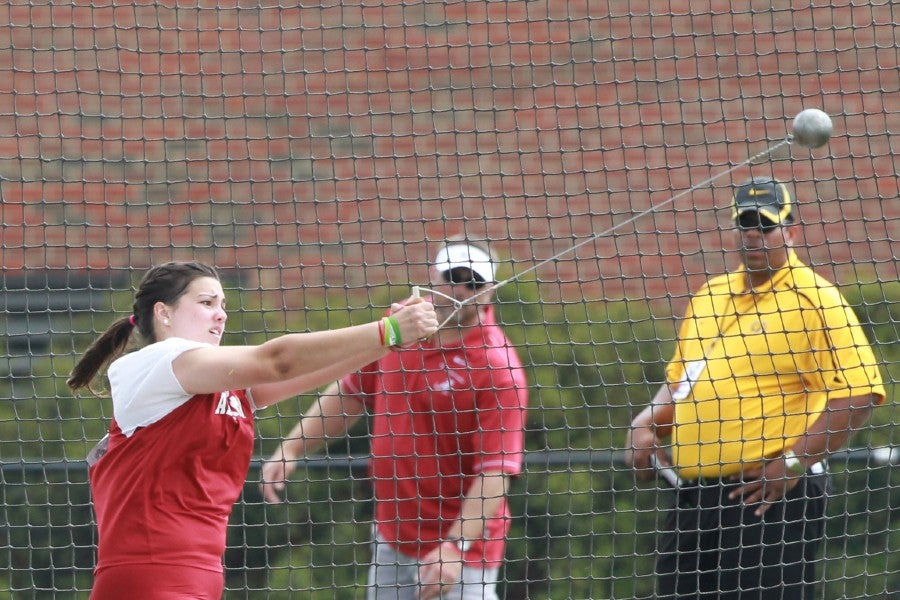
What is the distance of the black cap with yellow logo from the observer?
401 centimetres

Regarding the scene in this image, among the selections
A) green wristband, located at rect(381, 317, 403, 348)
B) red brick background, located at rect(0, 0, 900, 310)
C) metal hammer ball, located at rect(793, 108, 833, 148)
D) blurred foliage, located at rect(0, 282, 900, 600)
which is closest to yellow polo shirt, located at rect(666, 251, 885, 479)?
metal hammer ball, located at rect(793, 108, 833, 148)

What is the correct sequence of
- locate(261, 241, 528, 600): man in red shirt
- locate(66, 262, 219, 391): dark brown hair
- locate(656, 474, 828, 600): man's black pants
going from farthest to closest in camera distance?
locate(261, 241, 528, 600): man in red shirt → locate(656, 474, 828, 600): man's black pants → locate(66, 262, 219, 391): dark brown hair

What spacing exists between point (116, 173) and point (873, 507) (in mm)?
3809

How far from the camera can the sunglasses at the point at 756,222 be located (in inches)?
157

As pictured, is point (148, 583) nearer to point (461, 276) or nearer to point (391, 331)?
point (391, 331)

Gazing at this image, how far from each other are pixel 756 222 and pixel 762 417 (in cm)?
63

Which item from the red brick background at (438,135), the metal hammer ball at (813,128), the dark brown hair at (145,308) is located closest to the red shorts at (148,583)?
the dark brown hair at (145,308)

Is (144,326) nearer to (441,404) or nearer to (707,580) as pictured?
(441,404)

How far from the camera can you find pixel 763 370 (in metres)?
3.98

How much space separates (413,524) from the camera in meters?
4.20

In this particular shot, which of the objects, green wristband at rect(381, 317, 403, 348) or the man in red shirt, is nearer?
green wristband at rect(381, 317, 403, 348)

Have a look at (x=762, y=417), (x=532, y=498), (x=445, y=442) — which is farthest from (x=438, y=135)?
(x=762, y=417)

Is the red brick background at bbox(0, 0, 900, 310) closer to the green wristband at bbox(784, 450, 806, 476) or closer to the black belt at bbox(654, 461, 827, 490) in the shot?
the black belt at bbox(654, 461, 827, 490)

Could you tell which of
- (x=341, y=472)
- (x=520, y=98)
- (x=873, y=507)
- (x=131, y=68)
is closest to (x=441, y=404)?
(x=341, y=472)
